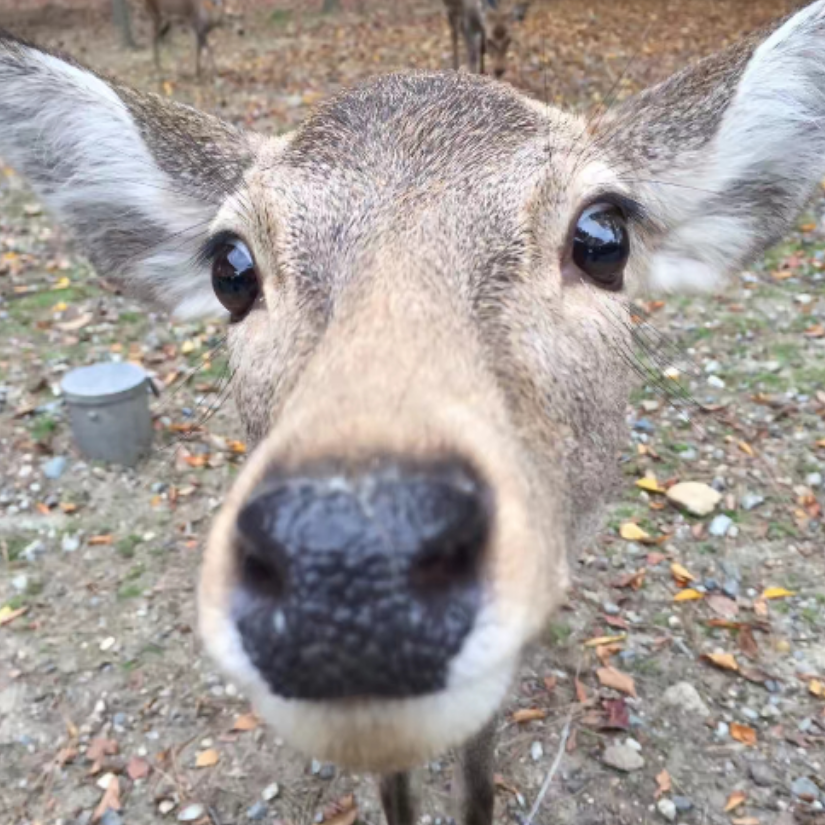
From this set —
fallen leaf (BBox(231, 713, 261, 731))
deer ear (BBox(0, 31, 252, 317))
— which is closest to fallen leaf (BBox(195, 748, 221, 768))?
fallen leaf (BBox(231, 713, 261, 731))

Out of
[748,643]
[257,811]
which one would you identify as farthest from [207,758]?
[748,643]

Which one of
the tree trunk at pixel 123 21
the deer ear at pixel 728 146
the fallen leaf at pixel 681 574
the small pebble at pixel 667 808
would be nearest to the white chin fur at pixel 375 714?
the deer ear at pixel 728 146

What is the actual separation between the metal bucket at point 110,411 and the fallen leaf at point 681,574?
3.80 metres

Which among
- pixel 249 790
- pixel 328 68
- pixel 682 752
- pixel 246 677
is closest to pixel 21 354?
pixel 249 790

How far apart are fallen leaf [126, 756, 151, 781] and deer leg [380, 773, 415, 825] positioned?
4.43 feet

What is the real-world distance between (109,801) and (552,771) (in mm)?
2181

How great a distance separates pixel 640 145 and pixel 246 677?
2481 mm

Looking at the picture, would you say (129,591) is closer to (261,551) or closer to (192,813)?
(192,813)

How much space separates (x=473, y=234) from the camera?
99.7 inches

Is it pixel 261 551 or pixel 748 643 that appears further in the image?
pixel 748 643

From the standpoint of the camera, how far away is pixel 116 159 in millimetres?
3641

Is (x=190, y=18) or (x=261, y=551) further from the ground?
(x=190, y=18)

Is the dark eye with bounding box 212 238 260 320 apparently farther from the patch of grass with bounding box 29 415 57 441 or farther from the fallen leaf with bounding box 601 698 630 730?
the patch of grass with bounding box 29 415 57 441

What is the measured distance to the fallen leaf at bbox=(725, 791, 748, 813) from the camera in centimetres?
422
